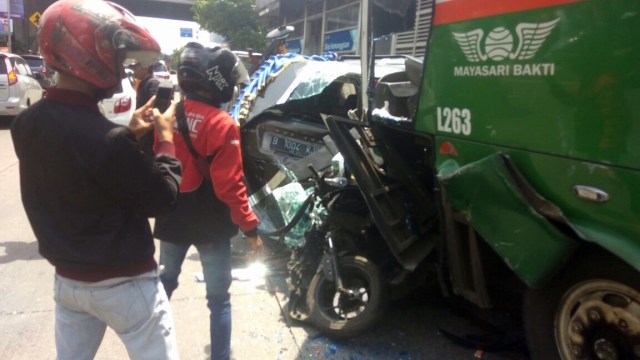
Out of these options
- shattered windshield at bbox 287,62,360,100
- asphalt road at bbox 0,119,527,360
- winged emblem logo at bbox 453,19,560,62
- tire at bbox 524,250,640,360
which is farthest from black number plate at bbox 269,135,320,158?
tire at bbox 524,250,640,360

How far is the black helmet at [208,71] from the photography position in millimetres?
2564

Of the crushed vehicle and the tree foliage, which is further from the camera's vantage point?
the tree foliage

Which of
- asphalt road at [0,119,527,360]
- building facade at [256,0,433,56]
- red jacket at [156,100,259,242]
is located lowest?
asphalt road at [0,119,527,360]

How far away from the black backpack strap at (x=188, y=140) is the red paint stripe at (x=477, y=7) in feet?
4.37

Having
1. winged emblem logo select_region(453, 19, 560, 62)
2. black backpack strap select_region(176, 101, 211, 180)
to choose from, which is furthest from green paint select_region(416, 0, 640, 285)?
black backpack strap select_region(176, 101, 211, 180)

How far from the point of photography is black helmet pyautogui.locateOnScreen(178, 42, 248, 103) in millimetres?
2564

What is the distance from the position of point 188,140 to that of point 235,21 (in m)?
28.7

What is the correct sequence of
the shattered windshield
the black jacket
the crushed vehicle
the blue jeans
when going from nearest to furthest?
the black jacket < the crushed vehicle < the blue jeans < the shattered windshield

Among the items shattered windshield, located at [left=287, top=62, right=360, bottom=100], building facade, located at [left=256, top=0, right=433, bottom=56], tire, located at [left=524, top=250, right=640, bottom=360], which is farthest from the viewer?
shattered windshield, located at [left=287, top=62, right=360, bottom=100]

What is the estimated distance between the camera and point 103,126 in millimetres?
1636

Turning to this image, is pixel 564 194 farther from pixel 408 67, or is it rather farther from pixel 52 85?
pixel 52 85

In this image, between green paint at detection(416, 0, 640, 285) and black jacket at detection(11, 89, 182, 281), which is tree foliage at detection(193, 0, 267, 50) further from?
black jacket at detection(11, 89, 182, 281)

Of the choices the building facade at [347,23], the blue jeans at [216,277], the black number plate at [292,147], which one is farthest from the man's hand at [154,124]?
the black number plate at [292,147]

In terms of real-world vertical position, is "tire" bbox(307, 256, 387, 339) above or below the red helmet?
below
